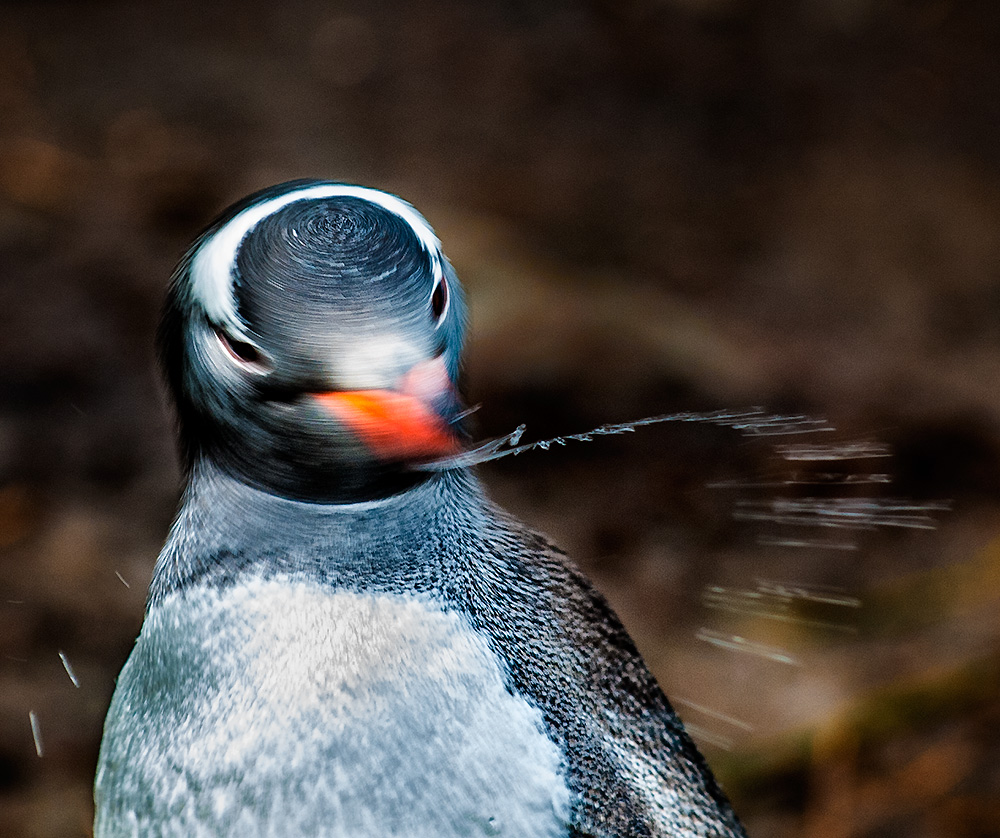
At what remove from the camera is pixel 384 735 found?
0.45 meters

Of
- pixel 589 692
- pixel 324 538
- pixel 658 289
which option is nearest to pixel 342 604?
pixel 324 538

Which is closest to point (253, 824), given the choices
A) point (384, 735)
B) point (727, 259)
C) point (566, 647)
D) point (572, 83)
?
point (384, 735)

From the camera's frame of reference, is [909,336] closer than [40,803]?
No

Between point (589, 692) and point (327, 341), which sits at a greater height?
point (327, 341)

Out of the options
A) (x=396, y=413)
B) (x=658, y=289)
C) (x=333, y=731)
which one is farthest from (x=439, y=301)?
(x=658, y=289)

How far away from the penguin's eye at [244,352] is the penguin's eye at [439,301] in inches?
3.0

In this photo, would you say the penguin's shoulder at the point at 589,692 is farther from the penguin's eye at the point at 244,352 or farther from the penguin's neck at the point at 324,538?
the penguin's eye at the point at 244,352

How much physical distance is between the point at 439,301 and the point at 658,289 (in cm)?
97

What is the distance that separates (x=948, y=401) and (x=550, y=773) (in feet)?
3.51

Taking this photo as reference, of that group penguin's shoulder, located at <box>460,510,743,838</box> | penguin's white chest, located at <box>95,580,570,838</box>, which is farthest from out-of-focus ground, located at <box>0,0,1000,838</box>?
penguin's white chest, located at <box>95,580,570,838</box>

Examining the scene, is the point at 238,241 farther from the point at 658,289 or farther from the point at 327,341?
the point at 658,289

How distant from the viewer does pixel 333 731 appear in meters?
0.45

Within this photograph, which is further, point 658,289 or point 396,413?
point 658,289

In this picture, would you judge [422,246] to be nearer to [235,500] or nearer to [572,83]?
[235,500]
